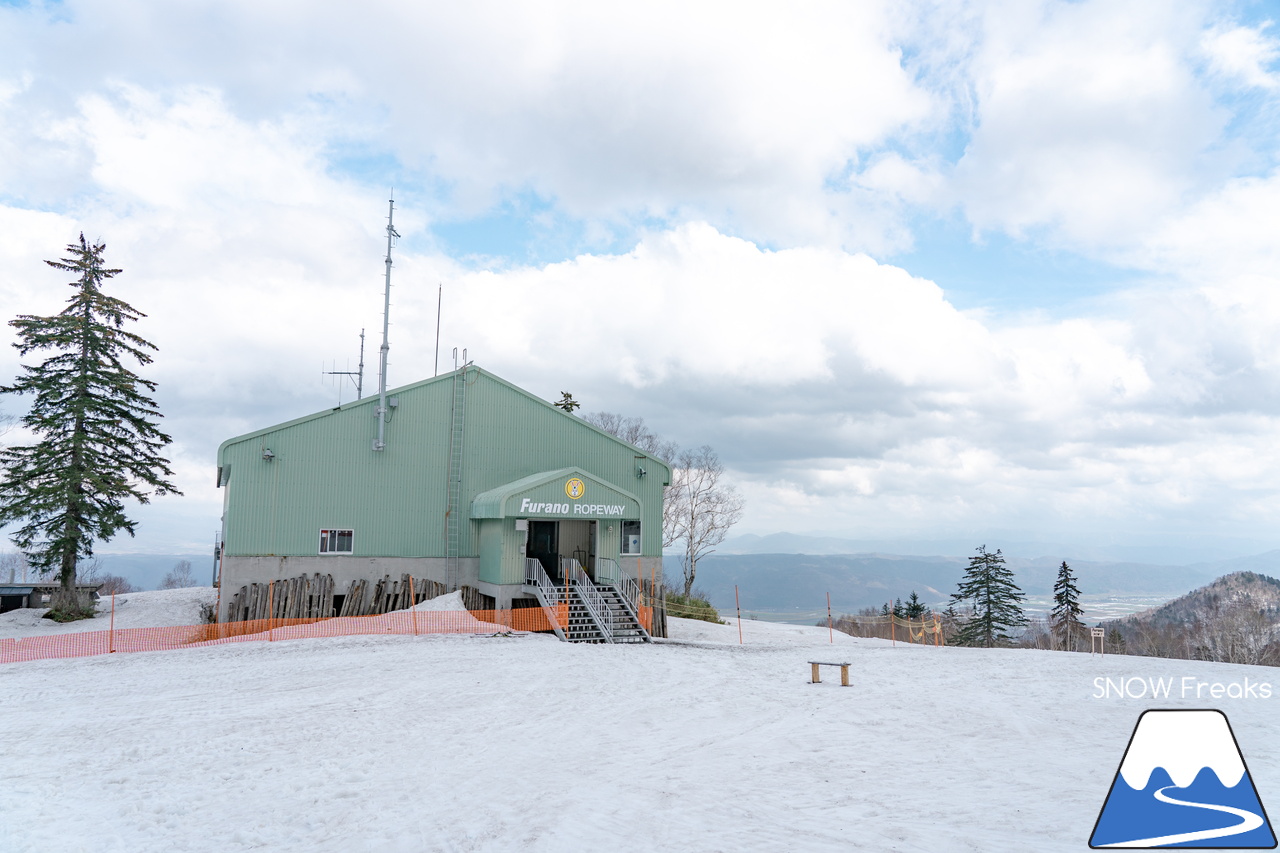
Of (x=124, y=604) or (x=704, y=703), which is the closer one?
(x=704, y=703)

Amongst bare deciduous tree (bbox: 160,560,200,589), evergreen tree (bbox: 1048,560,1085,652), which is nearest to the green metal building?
evergreen tree (bbox: 1048,560,1085,652)

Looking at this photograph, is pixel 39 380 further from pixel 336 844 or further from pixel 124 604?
pixel 336 844

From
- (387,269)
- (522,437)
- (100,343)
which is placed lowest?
(522,437)

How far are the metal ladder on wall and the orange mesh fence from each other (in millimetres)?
2946

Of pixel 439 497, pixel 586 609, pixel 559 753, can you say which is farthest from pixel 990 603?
pixel 559 753

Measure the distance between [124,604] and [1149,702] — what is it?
37.4 meters

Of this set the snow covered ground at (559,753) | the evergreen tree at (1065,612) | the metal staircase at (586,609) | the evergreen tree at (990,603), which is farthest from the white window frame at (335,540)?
the evergreen tree at (1065,612)

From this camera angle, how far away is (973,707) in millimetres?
13648

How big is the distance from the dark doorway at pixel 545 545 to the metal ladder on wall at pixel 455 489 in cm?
291

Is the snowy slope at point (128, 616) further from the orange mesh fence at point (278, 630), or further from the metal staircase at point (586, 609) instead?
the metal staircase at point (586, 609)

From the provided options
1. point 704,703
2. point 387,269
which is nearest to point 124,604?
point 387,269

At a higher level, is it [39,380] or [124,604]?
[39,380]

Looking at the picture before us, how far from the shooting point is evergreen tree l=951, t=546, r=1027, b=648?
63688 mm

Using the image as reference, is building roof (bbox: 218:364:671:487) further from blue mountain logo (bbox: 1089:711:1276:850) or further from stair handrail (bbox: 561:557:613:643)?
blue mountain logo (bbox: 1089:711:1276:850)
